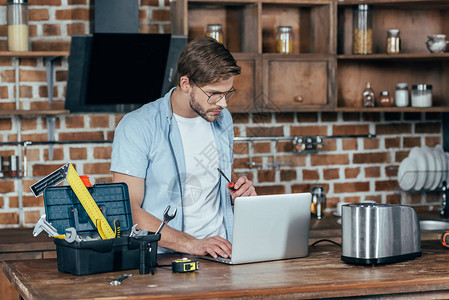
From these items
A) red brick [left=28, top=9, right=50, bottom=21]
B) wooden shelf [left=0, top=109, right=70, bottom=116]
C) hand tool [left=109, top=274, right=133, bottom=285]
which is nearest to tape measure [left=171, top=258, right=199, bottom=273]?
hand tool [left=109, top=274, right=133, bottom=285]

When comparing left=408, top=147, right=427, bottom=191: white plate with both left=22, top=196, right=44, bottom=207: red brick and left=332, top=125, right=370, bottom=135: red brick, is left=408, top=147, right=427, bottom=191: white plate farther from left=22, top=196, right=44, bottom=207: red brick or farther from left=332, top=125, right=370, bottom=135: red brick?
left=22, top=196, right=44, bottom=207: red brick

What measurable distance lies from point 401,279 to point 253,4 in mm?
2157

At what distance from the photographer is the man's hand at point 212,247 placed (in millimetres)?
2446

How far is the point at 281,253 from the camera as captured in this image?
2.46 metres

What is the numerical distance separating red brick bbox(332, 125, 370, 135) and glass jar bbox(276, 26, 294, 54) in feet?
2.15

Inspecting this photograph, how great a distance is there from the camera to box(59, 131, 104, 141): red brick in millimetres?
3953

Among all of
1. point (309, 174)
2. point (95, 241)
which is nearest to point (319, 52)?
point (309, 174)

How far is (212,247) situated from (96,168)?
1672 millimetres

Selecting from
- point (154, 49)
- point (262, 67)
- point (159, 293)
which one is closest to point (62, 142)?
point (154, 49)

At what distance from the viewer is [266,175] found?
13.9ft

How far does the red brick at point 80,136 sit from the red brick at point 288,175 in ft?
A: 3.68

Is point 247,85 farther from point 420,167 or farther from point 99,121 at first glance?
point 420,167

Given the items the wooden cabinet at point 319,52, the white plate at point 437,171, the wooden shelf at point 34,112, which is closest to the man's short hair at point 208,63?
the wooden cabinet at point 319,52

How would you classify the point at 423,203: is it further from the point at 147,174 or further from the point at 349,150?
the point at 147,174
